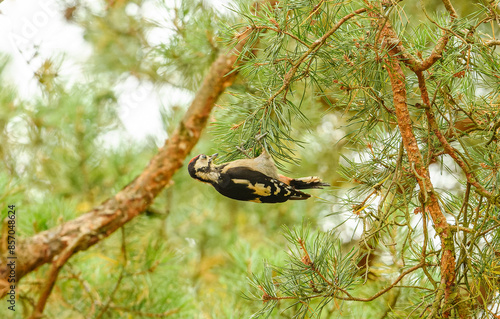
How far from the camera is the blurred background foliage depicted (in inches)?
64.0

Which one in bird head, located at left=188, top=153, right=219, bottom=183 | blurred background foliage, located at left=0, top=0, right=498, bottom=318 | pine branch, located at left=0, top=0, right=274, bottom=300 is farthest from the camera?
blurred background foliage, located at left=0, top=0, right=498, bottom=318

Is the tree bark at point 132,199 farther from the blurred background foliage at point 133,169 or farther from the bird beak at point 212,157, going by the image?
the bird beak at point 212,157

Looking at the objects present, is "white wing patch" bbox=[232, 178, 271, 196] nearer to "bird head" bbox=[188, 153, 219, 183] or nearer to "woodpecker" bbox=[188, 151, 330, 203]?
"woodpecker" bbox=[188, 151, 330, 203]

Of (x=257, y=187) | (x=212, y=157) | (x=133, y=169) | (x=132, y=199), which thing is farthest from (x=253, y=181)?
(x=133, y=169)

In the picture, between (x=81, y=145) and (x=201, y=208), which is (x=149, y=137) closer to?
(x=81, y=145)

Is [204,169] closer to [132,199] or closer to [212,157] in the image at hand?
[212,157]

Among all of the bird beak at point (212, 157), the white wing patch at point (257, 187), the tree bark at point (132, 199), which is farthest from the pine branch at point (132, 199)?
the white wing patch at point (257, 187)

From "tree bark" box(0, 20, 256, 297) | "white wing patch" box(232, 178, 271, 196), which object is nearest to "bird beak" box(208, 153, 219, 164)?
"white wing patch" box(232, 178, 271, 196)

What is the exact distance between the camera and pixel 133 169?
1974mm

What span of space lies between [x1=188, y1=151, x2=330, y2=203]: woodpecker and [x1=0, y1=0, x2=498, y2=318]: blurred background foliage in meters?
0.07

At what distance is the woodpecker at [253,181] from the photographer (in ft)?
3.51

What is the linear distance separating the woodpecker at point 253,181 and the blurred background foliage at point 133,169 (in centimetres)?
7

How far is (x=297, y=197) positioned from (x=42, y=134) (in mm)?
1659

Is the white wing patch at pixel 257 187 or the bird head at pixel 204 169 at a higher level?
the bird head at pixel 204 169
